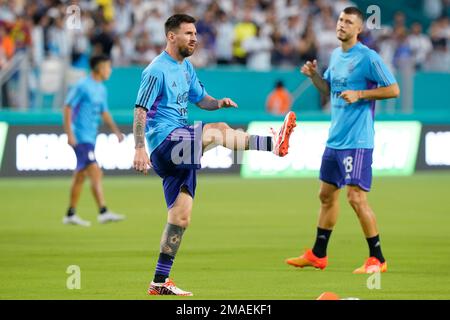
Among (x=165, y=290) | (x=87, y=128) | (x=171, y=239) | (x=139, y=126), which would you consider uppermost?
(x=139, y=126)

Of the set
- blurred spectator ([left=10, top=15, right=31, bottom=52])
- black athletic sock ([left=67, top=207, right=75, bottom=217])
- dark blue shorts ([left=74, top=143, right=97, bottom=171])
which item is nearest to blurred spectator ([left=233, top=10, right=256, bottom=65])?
blurred spectator ([left=10, top=15, right=31, bottom=52])

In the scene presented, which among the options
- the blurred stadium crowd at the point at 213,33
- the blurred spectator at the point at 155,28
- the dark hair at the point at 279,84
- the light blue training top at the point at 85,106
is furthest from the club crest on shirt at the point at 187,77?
the dark hair at the point at 279,84

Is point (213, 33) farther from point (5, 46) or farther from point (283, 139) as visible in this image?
point (283, 139)

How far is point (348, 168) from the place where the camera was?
39.4 ft

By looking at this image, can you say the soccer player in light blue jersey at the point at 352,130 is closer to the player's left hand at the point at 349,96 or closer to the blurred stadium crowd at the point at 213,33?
the player's left hand at the point at 349,96

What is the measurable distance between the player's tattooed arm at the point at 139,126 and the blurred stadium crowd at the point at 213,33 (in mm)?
14217

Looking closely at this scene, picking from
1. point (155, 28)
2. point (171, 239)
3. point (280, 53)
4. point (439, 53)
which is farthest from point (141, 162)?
point (439, 53)

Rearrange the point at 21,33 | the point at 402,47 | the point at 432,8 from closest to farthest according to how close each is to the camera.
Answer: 1. the point at 21,33
2. the point at 402,47
3. the point at 432,8

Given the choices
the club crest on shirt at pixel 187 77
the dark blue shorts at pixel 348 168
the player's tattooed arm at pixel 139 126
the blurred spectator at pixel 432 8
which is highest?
the blurred spectator at pixel 432 8

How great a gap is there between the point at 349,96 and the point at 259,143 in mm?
1611

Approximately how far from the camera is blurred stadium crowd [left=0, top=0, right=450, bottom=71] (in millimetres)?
24625

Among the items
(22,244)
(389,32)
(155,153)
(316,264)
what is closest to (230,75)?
(389,32)

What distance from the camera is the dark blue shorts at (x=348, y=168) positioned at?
11995 mm
